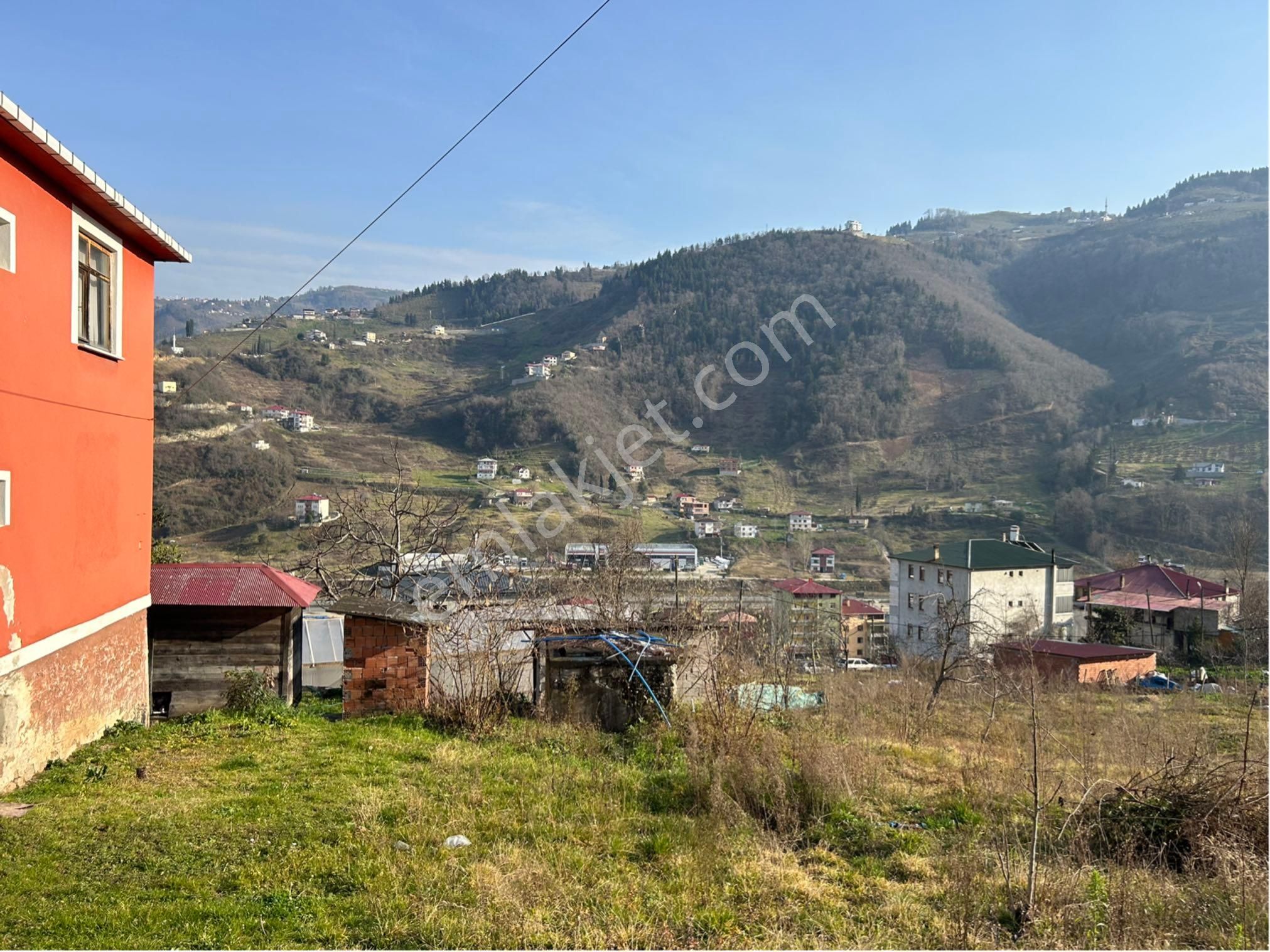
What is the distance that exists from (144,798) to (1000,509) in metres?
65.2

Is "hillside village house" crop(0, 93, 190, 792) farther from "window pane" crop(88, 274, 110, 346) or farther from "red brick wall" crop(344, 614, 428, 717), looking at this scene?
"red brick wall" crop(344, 614, 428, 717)

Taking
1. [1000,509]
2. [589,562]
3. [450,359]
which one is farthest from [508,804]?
[450,359]

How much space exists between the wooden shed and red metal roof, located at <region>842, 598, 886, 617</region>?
32.3 meters

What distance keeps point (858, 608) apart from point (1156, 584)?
12450 mm

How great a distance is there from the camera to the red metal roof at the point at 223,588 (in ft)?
27.6

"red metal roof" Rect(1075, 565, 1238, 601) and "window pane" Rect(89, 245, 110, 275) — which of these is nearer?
"window pane" Rect(89, 245, 110, 275)

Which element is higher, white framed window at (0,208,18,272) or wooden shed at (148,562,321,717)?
white framed window at (0,208,18,272)

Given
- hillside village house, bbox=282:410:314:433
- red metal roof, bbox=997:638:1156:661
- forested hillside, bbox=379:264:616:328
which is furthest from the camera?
forested hillside, bbox=379:264:616:328

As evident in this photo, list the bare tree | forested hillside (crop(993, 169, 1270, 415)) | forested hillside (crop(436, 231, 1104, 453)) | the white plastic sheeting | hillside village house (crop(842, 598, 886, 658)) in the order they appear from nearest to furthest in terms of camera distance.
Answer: the white plastic sheeting < the bare tree < hillside village house (crop(842, 598, 886, 658)) < forested hillside (crop(436, 231, 1104, 453)) < forested hillside (crop(993, 169, 1270, 415))

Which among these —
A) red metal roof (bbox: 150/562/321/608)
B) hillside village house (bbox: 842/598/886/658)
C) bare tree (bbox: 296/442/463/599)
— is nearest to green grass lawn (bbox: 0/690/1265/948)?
red metal roof (bbox: 150/562/321/608)

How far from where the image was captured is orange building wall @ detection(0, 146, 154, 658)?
561 cm

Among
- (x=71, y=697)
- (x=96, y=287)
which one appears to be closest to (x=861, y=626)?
(x=71, y=697)

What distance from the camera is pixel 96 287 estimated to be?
716cm

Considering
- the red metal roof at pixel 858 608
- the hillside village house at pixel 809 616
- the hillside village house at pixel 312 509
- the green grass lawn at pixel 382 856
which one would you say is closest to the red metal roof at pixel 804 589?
the hillside village house at pixel 809 616
